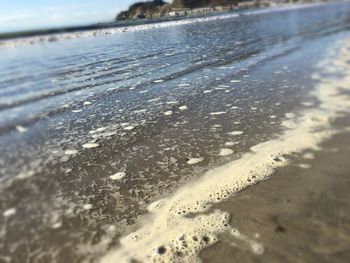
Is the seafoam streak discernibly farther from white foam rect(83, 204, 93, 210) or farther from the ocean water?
white foam rect(83, 204, 93, 210)

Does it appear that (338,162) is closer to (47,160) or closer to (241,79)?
(47,160)

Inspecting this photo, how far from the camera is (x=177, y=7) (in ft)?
395

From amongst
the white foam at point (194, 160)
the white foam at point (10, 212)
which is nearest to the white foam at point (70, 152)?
the white foam at point (10, 212)

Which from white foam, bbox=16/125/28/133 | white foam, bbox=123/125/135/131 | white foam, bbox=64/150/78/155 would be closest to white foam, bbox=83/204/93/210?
white foam, bbox=64/150/78/155

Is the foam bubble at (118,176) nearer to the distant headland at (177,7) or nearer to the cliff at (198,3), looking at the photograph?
the distant headland at (177,7)

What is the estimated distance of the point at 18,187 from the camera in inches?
276

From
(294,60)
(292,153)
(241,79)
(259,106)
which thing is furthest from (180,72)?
(292,153)

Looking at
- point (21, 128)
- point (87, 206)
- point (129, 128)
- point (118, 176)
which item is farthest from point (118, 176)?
point (21, 128)

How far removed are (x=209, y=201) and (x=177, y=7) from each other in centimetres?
12136

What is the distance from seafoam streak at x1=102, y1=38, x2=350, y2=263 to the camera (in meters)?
4.84

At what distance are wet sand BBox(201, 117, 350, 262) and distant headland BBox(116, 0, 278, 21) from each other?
109936 mm

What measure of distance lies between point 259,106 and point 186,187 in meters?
4.95

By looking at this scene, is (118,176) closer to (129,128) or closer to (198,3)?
(129,128)

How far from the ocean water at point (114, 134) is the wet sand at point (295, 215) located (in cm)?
130
